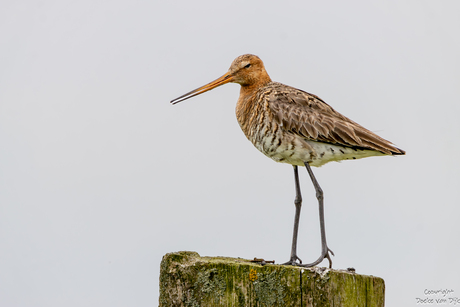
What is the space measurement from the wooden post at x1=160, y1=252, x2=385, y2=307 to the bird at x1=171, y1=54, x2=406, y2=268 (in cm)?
305

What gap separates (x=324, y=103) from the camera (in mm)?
10523

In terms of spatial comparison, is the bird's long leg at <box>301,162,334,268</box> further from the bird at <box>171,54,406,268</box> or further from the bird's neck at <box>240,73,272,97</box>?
the bird's neck at <box>240,73,272,97</box>

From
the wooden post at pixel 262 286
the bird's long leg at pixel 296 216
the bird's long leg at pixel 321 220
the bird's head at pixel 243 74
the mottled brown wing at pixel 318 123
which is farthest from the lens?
the bird's head at pixel 243 74

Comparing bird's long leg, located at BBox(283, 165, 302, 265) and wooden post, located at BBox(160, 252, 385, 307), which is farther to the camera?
bird's long leg, located at BBox(283, 165, 302, 265)

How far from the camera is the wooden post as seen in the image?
6.07 metres

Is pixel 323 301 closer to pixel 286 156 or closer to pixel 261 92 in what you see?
pixel 286 156

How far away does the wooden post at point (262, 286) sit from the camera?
19.9 ft

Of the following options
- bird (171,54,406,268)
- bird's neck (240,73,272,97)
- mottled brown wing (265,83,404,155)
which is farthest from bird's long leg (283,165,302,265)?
bird's neck (240,73,272,97)

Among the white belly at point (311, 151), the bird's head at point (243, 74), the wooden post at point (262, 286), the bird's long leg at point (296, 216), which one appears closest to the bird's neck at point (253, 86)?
the bird's head at point (243, 74)

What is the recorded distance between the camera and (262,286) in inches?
241

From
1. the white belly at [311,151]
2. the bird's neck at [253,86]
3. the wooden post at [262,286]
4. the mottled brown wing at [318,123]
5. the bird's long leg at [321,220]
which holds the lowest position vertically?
the wooden post at [262,286]

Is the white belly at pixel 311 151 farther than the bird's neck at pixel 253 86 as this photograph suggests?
No

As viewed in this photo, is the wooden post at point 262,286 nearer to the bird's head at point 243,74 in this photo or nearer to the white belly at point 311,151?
the white belly at point 311,151

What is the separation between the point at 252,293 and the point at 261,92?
5.43 metres
